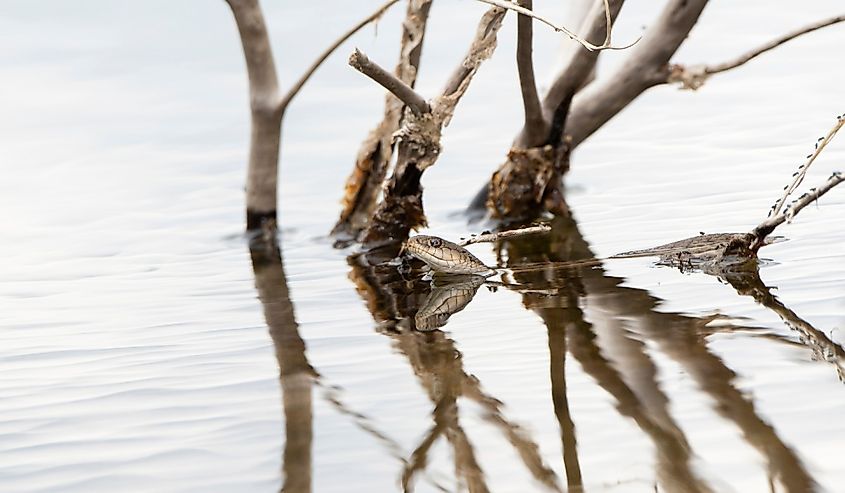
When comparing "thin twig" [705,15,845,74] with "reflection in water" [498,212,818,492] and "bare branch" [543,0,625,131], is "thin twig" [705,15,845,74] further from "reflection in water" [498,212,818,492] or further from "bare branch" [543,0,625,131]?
"reflection in water" [498,212,818,492]

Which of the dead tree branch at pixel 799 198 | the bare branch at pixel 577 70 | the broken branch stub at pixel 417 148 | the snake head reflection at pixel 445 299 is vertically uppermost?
the bare branch at pixel 577 70

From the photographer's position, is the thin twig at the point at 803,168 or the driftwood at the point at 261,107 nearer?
the thin twig at the point at 803,168

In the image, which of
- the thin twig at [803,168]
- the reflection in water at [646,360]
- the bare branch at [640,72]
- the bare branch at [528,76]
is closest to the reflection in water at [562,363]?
the reflection in water at [646,360]

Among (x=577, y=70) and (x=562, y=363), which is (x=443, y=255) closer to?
(x=562, y=363)

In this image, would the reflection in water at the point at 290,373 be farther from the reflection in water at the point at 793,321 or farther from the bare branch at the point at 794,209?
the bare branch at the point at 794,209

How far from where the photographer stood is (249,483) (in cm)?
186

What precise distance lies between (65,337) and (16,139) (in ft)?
15.5

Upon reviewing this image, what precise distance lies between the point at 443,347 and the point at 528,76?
1644mm

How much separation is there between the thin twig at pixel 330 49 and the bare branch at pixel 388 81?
217mm

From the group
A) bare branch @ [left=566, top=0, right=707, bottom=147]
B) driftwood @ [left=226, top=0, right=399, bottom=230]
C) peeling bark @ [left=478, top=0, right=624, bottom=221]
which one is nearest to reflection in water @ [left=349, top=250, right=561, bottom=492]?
peeling bark @ [left=478, top=0, right=624, bottom=221]

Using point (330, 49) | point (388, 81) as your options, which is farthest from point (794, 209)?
point (330, 49)

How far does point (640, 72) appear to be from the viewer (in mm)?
4402

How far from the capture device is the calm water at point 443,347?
186 centimetres

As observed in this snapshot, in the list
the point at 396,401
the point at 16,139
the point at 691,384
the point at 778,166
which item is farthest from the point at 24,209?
the point at 691,384
